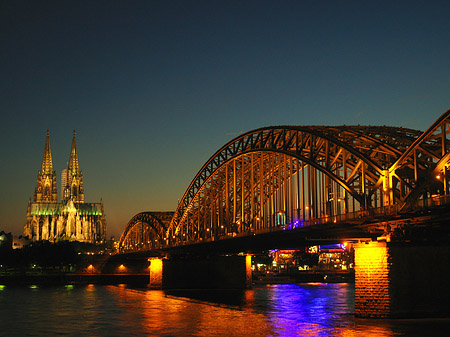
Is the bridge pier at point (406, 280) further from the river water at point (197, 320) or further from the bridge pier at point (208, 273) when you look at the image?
the bridge pier at point (208, 273)

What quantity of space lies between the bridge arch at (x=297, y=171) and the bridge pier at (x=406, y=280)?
5959 millimetres

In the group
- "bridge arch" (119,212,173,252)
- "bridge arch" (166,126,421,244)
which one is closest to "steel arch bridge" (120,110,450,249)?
"bridge arch" (166,126,421,244)

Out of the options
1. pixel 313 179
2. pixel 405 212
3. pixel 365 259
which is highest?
pixel 313 179

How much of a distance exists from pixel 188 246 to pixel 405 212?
65.4m

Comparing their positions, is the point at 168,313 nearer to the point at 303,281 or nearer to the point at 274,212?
the point at 274,212

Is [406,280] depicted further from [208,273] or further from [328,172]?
[208,273]

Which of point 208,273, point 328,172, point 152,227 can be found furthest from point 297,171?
point 152,227

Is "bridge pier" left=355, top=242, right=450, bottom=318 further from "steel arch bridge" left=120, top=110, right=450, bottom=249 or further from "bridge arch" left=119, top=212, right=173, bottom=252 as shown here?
"bridge arch" left=119, top=212, right=173, bottom=252

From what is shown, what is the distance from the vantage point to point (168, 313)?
229 ft

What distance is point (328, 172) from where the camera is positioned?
6438cm

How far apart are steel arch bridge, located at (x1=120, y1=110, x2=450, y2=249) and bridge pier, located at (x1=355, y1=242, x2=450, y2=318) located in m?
3.36

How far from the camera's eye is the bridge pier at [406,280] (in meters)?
50.8

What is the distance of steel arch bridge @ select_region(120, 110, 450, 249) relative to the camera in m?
54.1

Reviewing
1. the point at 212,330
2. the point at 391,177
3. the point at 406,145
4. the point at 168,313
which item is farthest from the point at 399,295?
the point at 168,313
